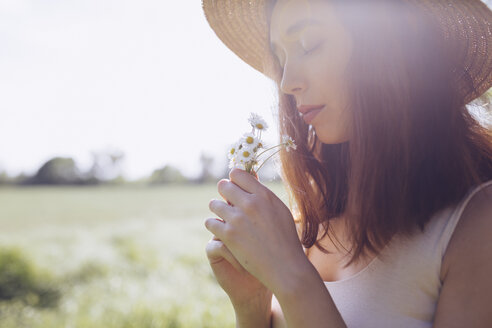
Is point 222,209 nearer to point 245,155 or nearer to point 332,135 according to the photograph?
point 245,155

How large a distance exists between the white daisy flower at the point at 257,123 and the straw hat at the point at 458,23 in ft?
1.71

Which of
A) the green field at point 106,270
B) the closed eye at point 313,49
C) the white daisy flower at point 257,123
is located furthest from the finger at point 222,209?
the green field at point 106,270

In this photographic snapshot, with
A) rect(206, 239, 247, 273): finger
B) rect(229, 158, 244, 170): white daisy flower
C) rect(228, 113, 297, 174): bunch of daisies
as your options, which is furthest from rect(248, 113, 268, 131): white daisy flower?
rect(206, 239, 247, 273): finger

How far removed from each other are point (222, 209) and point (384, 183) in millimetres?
442

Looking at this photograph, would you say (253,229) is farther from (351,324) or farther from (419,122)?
(419,122)

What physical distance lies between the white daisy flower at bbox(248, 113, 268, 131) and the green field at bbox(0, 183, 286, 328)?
1.75 feet

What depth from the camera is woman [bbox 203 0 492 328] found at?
31.6 inches

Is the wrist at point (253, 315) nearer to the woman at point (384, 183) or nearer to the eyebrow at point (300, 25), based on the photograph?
the woman at point (384, 183)

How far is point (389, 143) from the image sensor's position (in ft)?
3.12

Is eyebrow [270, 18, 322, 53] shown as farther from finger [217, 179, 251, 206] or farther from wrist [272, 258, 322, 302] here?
wrist [272, 258, 322, 302]

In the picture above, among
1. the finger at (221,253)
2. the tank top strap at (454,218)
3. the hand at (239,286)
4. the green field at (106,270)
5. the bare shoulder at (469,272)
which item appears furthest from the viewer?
the green field at (106,270)

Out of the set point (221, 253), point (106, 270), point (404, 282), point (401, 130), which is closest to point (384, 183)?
point (401, 130)

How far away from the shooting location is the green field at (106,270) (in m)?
2.99

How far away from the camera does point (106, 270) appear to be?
13.8 feet
